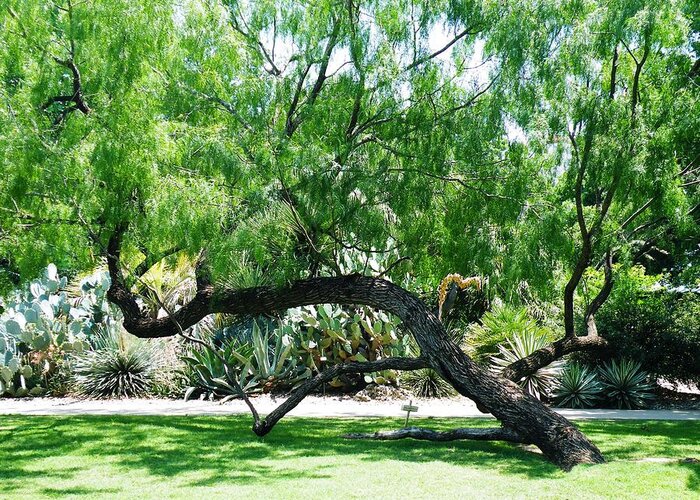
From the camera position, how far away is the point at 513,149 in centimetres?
1015

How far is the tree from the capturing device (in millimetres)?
8906

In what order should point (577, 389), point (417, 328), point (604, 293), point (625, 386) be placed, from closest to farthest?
point (417, 328) → point (604, 293) → point (577, 389) → point (625, 386)

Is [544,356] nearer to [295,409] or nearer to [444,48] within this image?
[444,48]

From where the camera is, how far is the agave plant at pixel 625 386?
16.0 m

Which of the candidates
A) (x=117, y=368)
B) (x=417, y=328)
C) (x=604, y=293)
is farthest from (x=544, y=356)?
(x=117, y=368)

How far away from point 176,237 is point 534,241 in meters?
4.20

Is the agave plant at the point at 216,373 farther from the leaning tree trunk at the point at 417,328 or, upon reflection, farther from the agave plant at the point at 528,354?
the agave plant at the point at 528,354

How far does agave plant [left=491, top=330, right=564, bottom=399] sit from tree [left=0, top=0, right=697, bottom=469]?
4.91 metres

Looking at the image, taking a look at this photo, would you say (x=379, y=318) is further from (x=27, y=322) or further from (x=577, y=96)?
(x=577, y=96)

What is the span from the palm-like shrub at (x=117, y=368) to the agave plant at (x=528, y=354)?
696 cm

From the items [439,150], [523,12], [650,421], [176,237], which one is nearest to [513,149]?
[439,150]

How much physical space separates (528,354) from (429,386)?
2.08 meters

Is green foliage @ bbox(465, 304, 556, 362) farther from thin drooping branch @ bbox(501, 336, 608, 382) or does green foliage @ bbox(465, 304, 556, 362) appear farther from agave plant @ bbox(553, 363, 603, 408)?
thin drooping branch @ bbox(501, 336, 608, 382)

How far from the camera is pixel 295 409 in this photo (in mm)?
15211
